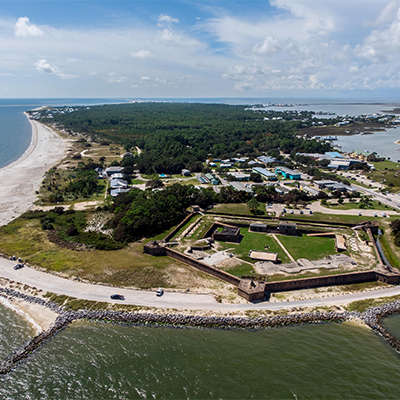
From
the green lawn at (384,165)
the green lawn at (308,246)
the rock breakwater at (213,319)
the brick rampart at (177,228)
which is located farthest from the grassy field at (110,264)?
the green lawn at (384,165)

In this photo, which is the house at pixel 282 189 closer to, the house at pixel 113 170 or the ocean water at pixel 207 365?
the ocean water at pixel 207 365

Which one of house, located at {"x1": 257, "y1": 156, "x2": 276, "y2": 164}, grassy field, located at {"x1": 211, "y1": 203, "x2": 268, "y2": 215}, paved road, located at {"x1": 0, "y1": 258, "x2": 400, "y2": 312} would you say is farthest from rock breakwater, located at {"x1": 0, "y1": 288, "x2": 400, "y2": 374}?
house, located at {"x1": 257, "y1": 156, "x2": 276, "y2": 164}

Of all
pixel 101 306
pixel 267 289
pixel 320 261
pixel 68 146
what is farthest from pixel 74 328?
pixel 68 146

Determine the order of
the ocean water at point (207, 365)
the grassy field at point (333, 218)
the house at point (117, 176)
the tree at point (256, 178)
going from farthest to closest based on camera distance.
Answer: the house at point (117, 176) < the tree at point (256, 178) < the grassy field at point (333, 218) < the ocean water at point (207, 365)

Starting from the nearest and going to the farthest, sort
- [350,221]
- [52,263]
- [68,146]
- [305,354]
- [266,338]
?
1. [305,354]
2. [266,338]
3. [52,263]
4. [350,221]
5. [68,146]

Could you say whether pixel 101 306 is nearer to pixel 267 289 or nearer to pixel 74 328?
pixel 74 328

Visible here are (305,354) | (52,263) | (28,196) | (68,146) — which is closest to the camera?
(305,354)

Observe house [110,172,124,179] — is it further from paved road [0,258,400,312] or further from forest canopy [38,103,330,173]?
paved road [0,258,400,312]
